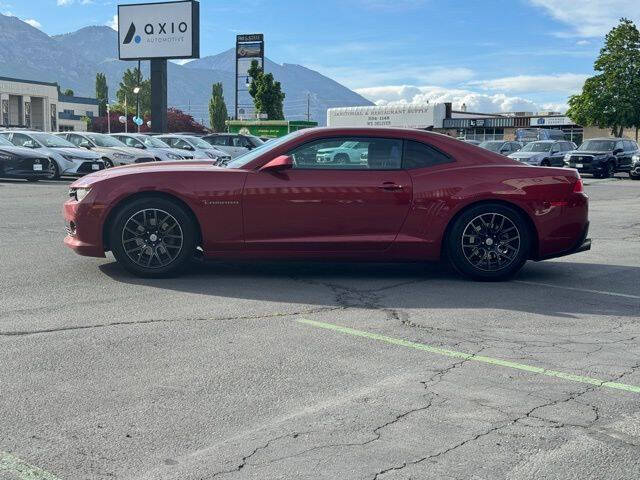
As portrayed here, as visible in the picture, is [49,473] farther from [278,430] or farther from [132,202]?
[132,202]

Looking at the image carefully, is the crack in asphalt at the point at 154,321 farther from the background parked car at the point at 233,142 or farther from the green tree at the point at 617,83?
the green tree at the point at 617,83

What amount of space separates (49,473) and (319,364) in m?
1.85

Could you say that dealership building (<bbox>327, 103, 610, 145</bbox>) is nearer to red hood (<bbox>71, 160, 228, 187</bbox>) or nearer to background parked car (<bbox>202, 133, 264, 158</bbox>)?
background parked car (<bbox>202, 133, 264, 158</bbox>)

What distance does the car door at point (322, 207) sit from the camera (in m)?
6.95

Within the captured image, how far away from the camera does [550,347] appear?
16.6 ft

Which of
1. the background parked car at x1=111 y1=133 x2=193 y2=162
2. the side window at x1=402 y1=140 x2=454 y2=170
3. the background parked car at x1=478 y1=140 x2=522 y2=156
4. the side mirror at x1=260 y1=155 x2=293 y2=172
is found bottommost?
the side mirror at x1=260 y1=155 x2=293 y2=172

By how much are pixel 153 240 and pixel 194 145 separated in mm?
20227

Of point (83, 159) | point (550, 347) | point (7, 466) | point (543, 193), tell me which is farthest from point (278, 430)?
point (83, 159)

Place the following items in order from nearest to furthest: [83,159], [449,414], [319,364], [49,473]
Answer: [49,473] → [449,414] → [319,364] → [83,159]

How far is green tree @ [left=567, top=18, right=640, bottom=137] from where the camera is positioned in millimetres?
54562

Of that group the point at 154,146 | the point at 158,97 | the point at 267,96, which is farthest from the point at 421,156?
the point at 267,96

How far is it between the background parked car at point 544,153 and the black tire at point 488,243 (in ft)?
82.4

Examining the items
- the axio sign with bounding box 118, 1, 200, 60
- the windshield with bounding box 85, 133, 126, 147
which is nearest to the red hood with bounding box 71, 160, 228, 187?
the windshield with bounding box 85, 133, 126, 147

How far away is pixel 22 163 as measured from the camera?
21.1 m
